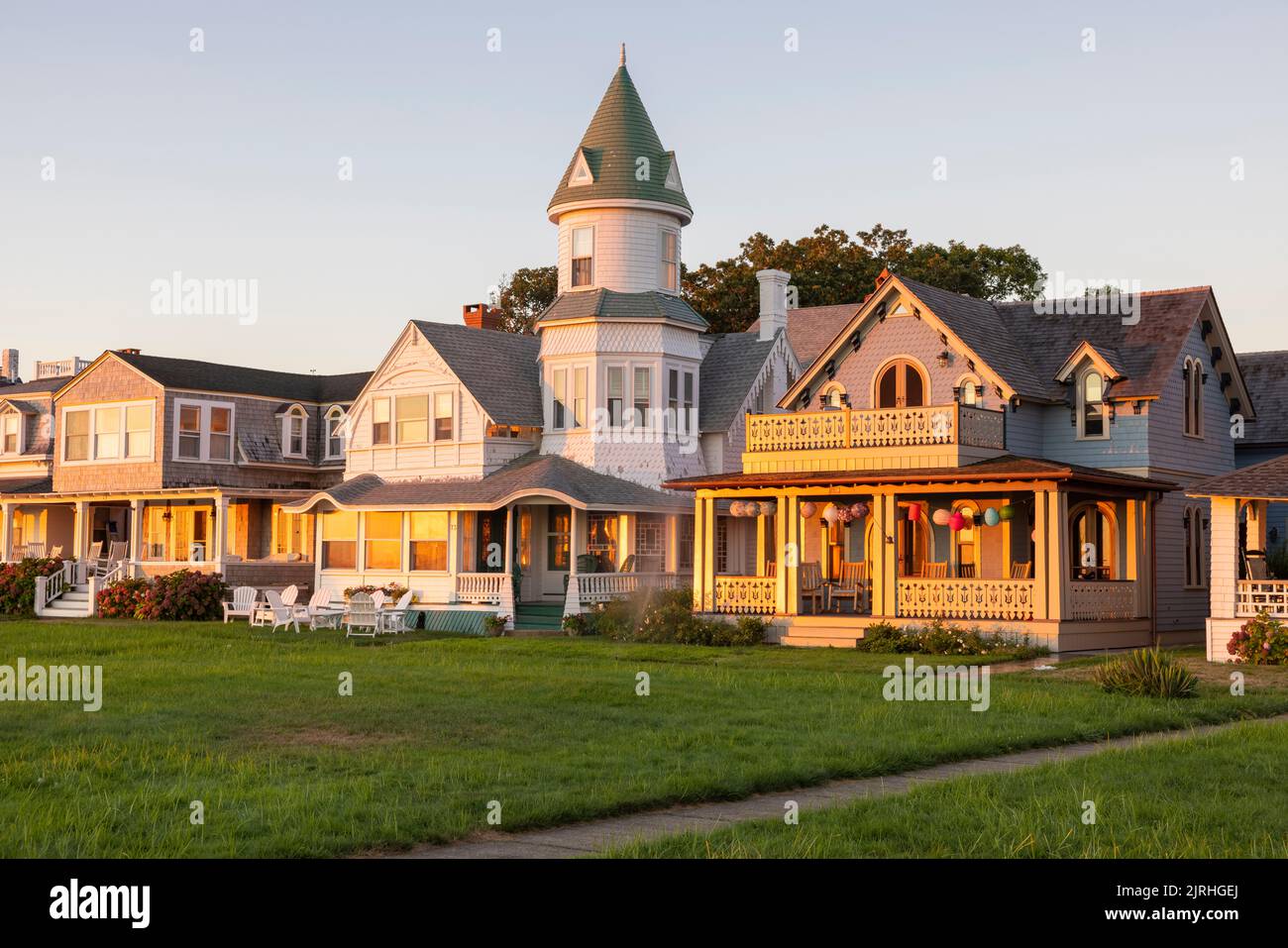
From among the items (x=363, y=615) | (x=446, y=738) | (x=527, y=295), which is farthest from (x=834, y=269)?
(x=446, y=738)

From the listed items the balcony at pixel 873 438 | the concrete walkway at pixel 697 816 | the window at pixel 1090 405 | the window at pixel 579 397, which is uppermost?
the window at pixel 579 397

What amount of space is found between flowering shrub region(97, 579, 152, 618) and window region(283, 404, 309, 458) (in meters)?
8.29

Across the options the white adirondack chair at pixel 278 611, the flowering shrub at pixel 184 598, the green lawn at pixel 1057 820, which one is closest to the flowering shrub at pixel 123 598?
the flowering shrub at pixel 184 598

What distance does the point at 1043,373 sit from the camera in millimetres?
35062

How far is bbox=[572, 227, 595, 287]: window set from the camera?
138 feet

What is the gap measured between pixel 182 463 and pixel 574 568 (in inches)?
625

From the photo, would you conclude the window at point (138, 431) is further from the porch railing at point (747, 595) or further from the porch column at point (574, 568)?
the porch railing at point (747, 595)

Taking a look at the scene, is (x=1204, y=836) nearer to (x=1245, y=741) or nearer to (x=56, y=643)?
(x=1245, y=741)

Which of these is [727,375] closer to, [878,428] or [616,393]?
[616,393]

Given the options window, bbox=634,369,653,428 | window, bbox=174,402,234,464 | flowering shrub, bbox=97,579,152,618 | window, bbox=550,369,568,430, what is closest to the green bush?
window, bbox=634,369,653,428

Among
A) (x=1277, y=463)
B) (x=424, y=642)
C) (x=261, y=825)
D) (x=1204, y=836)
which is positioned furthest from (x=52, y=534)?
(x=1204, y=836)

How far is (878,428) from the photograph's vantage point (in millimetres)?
32781

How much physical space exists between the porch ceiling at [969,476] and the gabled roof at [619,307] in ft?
26.4

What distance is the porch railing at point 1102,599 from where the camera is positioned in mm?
30453
